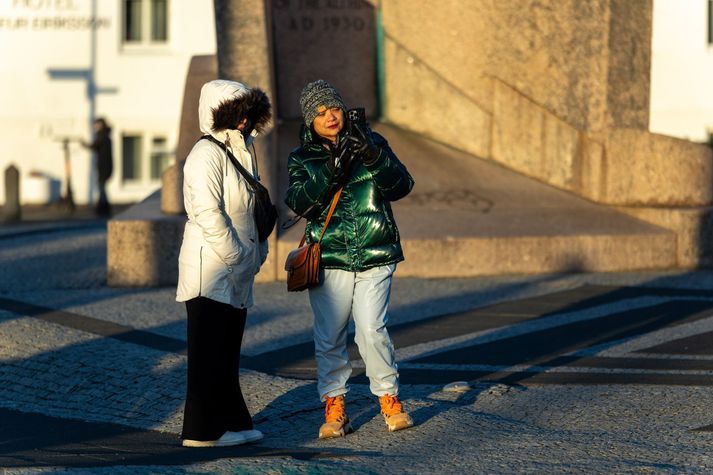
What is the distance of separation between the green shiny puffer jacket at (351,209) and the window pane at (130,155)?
2529cm

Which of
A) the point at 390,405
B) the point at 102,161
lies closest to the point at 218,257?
the point at 390,405

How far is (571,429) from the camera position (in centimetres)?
674

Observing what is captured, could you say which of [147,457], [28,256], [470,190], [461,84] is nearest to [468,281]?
[470,190]

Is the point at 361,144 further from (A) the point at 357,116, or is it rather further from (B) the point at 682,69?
(B) the point at 682,69

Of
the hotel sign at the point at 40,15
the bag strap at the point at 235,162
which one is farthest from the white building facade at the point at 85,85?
the bag strap at the point at 235,162

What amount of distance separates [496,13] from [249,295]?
7.93m

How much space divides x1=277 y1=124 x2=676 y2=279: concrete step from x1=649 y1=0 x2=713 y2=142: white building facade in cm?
1980

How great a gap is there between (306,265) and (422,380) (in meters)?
1.79

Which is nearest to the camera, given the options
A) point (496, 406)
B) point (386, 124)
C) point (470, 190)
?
point (496, 406)

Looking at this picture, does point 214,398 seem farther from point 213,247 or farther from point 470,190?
point 470,190

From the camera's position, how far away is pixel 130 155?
3147 cm

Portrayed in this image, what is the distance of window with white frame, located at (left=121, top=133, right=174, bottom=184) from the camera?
31328mm

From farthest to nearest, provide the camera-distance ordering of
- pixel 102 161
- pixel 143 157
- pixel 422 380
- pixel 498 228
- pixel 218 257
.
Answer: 1. pixel 143 157
2. pixel 102 161
3. pixel 498 228
4. pixel 422 380
5. pixel 218 257

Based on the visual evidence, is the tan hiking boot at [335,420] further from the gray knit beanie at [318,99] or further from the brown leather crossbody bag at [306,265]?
the gray knit beanie at [318,99]
